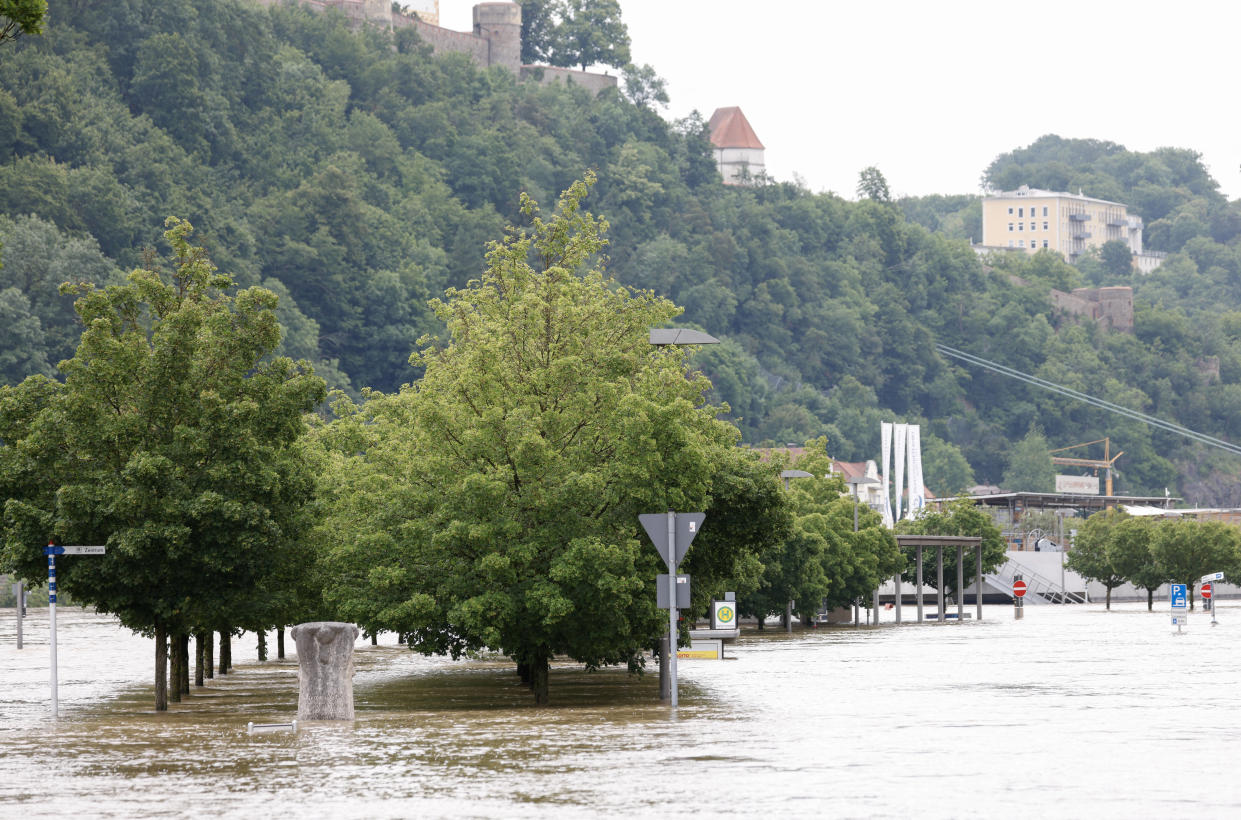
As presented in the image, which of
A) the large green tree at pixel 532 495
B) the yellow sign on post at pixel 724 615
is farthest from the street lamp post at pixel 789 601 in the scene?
the large green tree at pixel 532 495

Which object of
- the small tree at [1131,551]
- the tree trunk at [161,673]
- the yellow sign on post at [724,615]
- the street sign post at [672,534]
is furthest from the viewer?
the small tree at [1131,551]

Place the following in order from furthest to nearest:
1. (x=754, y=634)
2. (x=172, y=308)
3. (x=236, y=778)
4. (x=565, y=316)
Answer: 1. (x=754, y=634)
2. (x=565, y=316)
3. (x=172, y=308)
4. (x=236, y=778)

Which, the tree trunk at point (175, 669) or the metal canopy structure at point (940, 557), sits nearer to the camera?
the tree trunk at point (175, 669)

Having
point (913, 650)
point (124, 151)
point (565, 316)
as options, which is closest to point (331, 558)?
point (565, 316)

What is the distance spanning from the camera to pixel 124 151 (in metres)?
156

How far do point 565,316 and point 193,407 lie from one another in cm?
646

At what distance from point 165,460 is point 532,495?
5.57m

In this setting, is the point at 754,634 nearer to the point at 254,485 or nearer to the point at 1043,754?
the point at 254,485

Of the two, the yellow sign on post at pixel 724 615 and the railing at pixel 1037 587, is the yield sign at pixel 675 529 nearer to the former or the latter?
the yellow sign on post at pixel 724 615

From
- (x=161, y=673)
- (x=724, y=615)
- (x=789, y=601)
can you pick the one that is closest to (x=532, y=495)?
(x=161, y=673)

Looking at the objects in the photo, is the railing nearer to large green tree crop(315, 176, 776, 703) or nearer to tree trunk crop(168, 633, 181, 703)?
large green tree crop(315, 176, 776, 703)

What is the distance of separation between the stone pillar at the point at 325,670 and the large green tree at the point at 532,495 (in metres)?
3.95

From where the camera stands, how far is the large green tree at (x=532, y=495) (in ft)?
86.6

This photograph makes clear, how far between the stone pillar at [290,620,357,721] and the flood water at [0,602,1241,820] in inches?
19.3
